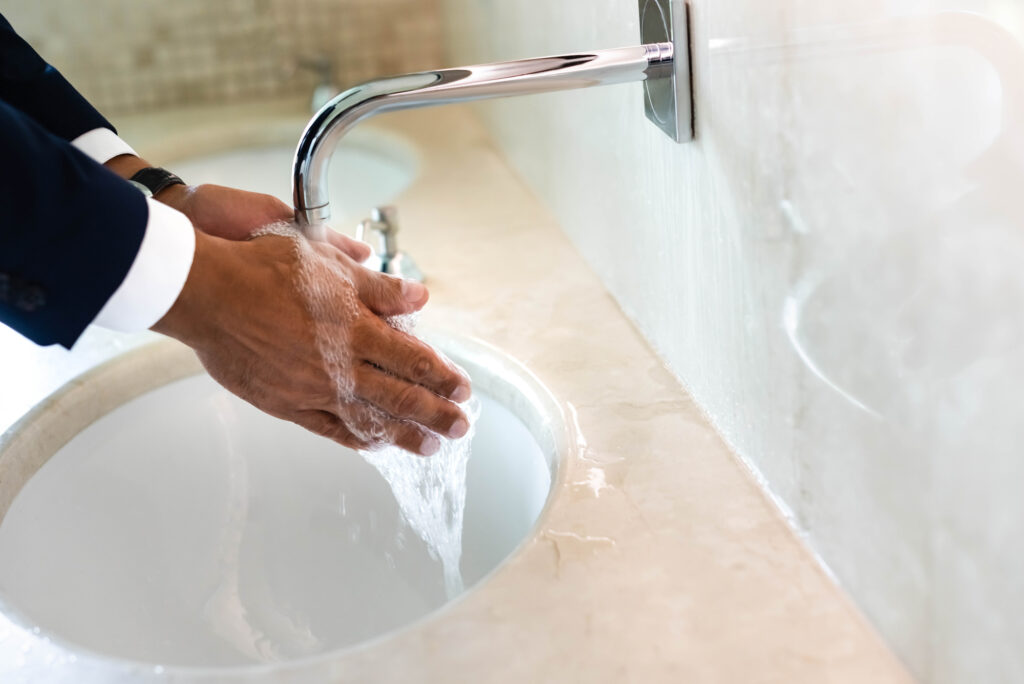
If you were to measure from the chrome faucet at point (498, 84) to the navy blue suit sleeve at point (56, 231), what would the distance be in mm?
145

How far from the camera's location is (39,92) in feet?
3.25

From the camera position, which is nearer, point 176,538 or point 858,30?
point 858,30

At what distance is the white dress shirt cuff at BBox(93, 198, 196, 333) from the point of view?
71 centimetres

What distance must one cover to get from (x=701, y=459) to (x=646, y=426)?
67 mm

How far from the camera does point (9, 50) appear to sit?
38.4 inches

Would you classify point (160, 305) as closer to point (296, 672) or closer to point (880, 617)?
point (296, 672)

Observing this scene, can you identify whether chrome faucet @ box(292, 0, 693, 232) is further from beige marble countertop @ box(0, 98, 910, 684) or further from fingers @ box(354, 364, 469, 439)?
beige marble countertop @ box(0, 98, 910, 684)

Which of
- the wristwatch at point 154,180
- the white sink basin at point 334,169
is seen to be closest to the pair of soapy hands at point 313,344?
the wristwatch at point 154,180

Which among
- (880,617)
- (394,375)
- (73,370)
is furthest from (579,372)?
(73,370)

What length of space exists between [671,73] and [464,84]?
165mm

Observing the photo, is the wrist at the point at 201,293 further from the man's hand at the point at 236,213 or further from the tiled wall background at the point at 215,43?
the tiled wall background at the point at 215,43

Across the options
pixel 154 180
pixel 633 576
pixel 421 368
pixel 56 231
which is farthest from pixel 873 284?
pixel 154 180

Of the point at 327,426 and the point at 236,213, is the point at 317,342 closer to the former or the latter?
the point at 327,426

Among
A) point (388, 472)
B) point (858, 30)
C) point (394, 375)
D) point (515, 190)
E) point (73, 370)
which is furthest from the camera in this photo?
point (515, 190)
